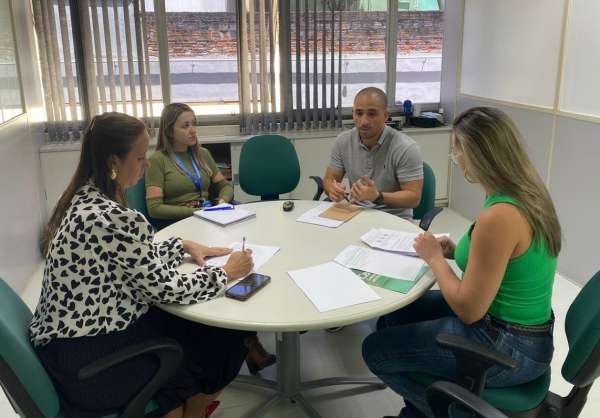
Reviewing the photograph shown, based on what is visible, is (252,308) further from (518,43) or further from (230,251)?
(518,43)

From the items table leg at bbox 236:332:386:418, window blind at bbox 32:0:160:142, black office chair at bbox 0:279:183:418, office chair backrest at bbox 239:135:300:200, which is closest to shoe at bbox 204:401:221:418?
table leg at bbox 236:332:386:418

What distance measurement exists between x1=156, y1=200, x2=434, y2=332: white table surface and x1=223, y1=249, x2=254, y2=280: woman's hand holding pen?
2.6 inches

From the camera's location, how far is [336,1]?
172 inches

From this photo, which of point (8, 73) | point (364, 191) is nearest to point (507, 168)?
point (364, 191)

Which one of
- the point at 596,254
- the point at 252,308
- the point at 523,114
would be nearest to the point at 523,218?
the point at 252,308

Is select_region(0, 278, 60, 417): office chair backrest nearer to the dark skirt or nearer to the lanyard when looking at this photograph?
the dark skirt

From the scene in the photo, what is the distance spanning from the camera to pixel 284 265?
184cm

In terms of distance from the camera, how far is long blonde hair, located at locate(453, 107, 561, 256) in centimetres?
146

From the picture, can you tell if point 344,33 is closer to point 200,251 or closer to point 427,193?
point 427,193

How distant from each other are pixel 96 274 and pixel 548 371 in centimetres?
137

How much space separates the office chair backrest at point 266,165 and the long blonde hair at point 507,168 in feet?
6.20

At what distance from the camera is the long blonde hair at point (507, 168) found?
1457 millimetres

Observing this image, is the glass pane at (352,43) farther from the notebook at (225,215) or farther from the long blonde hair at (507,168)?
the long blonde hair at (507,168)

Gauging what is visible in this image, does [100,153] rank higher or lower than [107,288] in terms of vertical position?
higher
